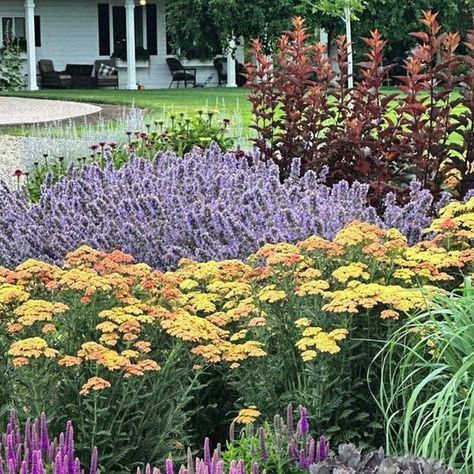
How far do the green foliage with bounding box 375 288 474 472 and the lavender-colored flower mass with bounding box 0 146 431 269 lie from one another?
1782 mm

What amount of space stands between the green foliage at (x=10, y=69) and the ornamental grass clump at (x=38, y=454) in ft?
104

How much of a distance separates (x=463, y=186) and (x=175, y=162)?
2011mm

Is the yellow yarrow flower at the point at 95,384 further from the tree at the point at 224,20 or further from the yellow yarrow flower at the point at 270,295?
the tree at the point at 224,20

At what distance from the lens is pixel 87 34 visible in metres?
38.8

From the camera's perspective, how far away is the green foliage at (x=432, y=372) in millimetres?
3545

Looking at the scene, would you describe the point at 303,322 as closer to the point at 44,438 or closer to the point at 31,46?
the point at 44,438

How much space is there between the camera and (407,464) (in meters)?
2.94

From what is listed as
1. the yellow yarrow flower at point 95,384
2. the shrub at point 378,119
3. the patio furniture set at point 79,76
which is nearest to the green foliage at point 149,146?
the shrub at point 378,119

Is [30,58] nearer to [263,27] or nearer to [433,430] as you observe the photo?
[263,27]

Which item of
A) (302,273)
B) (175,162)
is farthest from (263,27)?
(302,273)

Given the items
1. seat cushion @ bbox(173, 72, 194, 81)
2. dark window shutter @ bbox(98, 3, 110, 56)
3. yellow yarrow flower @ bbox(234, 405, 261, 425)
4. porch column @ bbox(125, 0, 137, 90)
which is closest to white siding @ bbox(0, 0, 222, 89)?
dark window shutter @ bbox(98, 3, 110, 56)

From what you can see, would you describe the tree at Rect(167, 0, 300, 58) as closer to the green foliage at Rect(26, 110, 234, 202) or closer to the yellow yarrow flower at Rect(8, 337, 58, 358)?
the green foliage at Rect(26, 110, 234, 202)

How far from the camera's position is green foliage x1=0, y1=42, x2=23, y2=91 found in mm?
33844

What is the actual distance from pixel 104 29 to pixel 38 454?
37861 mm
